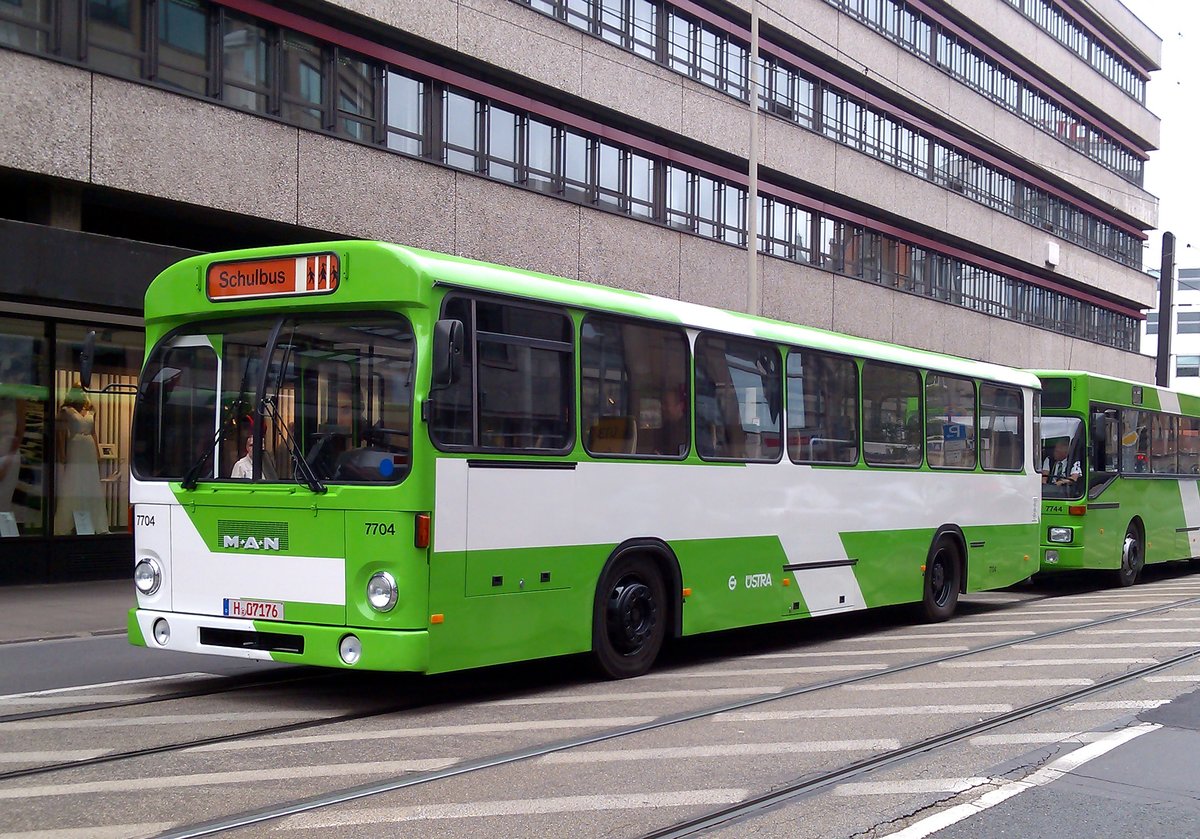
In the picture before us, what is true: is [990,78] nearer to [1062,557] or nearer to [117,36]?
[1062,557]

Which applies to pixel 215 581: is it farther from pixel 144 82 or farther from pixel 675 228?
pixel 675 228

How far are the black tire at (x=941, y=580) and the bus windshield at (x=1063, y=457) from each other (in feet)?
14.8

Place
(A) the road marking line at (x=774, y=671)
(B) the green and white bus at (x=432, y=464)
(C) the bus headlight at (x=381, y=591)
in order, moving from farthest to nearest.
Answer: (A) the road marking line at (x=774, y=671)
(B) the green and white bus at (x=432, y=464)
(C) the bus headlight at (x=381, y=591)

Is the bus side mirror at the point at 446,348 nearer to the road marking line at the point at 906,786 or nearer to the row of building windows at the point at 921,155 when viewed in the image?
the road marking line at the point at 906,786

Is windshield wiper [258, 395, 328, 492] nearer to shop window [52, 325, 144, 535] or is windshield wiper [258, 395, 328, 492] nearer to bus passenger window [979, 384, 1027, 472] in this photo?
bus passenger window [979, 384, 1027, 472]

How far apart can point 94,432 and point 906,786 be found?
14.6 metres

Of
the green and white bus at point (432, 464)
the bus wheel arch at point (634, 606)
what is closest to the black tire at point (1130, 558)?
the green and white bus at point (432, 464)

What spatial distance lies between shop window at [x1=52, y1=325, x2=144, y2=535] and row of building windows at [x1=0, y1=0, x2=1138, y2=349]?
149 inches

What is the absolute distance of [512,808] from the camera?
5.99 m

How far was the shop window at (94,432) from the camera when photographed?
17.8 m

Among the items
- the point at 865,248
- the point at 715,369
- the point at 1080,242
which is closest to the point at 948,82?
the point at 865,248

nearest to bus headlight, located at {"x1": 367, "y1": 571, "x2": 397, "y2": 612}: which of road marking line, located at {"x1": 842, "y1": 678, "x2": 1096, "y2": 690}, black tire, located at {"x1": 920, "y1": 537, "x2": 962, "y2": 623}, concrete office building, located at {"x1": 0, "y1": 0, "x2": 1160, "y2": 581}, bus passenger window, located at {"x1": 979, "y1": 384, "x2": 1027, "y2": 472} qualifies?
road marking line, located at {"x1": 842, "y1": 678, "x2": 1096, "y2": 690}

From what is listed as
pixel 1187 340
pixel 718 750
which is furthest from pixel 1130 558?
pixel 1187 340

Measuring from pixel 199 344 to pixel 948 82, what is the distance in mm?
33193
